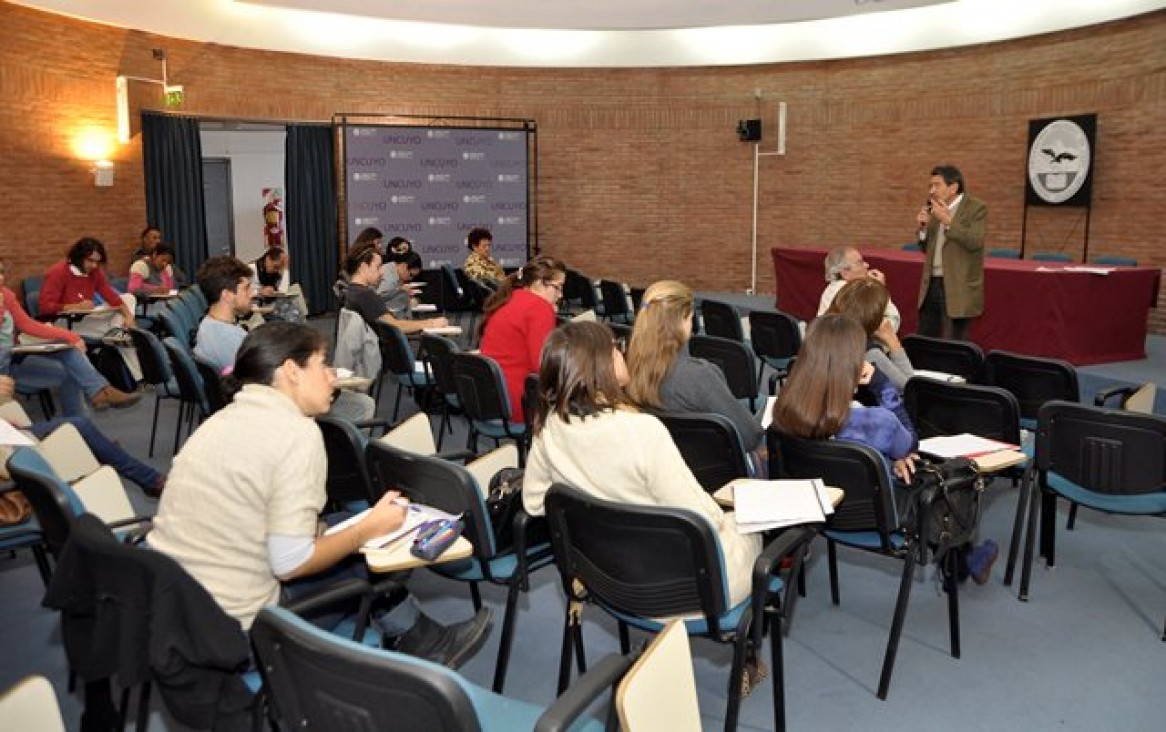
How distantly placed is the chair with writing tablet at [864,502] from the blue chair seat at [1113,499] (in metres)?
0.74

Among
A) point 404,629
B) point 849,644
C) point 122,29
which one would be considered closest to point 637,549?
point 404,629

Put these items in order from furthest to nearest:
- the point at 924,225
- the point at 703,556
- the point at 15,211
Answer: the point at 15,211
the point at 924,225
the point at 703,556

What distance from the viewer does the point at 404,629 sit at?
301cm

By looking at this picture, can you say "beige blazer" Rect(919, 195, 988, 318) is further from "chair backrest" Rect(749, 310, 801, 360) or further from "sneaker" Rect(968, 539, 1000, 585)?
"sneaker" Rect(968, 539, 1000, 585)

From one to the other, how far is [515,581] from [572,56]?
1208 centimetres

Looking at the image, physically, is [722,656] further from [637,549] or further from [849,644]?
[637,549]

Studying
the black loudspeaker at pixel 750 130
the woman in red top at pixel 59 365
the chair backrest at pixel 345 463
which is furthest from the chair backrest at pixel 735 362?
the black loudspeaker at pixel 750 130

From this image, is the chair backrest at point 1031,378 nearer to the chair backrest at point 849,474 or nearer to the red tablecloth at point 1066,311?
the chair backrest at point 849,474

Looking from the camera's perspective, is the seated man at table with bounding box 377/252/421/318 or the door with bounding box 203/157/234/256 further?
the door with bounding box 203/157/234/256

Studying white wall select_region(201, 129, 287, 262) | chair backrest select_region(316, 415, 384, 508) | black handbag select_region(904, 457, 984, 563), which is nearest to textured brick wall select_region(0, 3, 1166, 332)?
white wall select_region(201, 129, 287, 262)

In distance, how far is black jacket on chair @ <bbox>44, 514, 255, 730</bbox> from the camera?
7.34ft

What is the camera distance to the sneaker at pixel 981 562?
406cm

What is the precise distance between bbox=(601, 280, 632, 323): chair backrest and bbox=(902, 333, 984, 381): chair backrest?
13.7 ft

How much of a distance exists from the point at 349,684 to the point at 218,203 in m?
17.8
